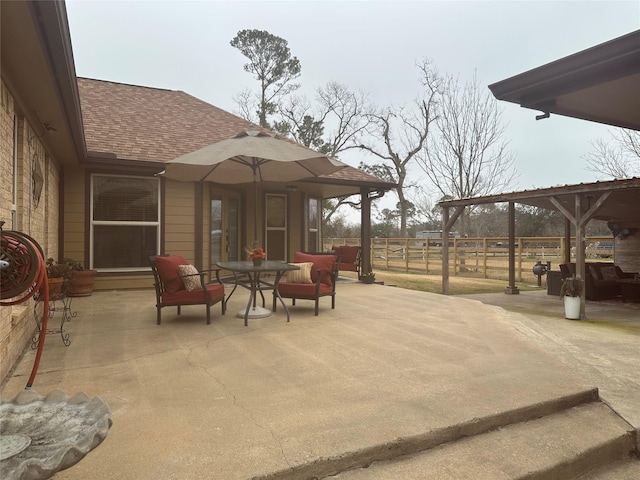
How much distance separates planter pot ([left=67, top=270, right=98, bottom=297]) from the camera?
681 cm

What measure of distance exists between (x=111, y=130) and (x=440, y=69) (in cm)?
1702

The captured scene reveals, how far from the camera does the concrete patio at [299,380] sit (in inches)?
79.4

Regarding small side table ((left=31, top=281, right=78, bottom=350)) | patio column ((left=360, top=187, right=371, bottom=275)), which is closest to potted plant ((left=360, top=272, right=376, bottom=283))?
patio column ((left=360, top=187, right=371, bottom=275))

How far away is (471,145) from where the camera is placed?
19.3 metres

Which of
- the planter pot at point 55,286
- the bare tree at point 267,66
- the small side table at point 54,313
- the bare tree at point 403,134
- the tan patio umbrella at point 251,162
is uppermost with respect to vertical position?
the bare tree at point 267,66

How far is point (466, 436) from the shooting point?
2.36 metres

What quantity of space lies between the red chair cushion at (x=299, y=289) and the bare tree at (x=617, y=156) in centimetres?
1514

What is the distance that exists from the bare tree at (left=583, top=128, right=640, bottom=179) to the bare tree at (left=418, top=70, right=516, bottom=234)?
11.2 feet

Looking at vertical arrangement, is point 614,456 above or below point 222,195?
below

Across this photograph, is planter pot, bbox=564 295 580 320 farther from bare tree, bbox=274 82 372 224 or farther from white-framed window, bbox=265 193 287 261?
bare tree, bbox=274 82 372 224

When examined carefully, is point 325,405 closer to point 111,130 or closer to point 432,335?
point 432,335

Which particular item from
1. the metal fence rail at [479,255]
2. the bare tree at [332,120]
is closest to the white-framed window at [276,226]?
the metal fence rail at [479,255]

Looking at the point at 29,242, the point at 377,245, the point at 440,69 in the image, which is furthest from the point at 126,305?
the point at 440,69

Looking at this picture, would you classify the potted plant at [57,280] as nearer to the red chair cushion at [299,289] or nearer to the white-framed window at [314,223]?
the red chair cushion at [299,289]
